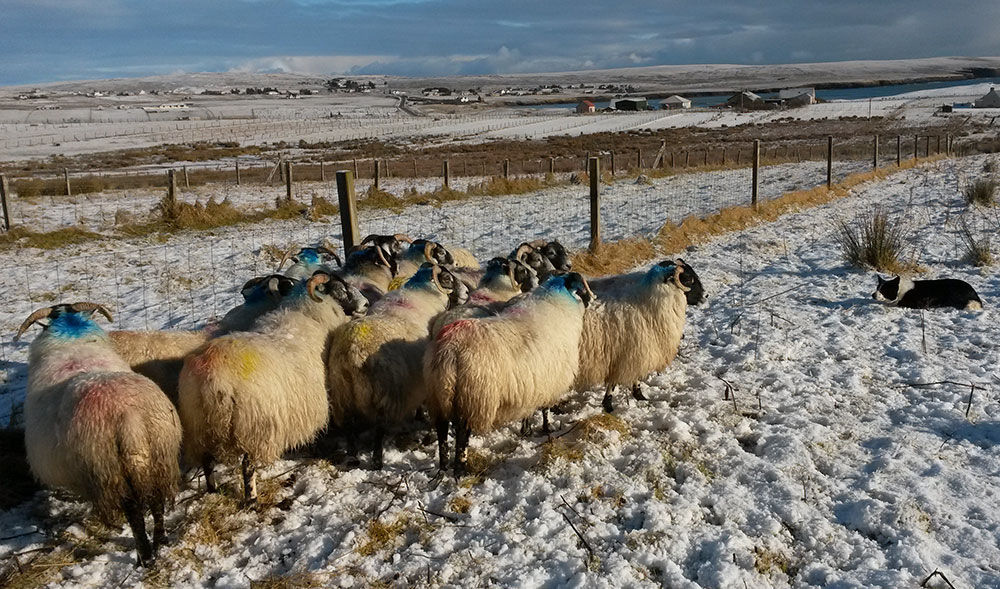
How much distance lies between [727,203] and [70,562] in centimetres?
1594

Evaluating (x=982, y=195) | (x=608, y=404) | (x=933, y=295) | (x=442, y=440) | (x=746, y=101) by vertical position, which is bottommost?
(x=608, y=404)

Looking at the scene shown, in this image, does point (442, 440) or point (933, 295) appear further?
point (933, 295)

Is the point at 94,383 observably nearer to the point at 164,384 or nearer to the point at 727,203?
the point at 164,384

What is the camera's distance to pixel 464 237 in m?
13.2

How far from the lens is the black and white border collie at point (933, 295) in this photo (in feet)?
26.1

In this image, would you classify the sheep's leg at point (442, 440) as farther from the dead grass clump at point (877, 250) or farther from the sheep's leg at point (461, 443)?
the dead grass clump at point (877, 250)

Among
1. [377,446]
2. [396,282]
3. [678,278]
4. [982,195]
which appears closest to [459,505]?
→ [377,446]

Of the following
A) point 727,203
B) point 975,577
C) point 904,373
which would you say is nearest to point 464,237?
point 727,203

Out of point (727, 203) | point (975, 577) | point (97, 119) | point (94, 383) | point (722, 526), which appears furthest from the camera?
point (97, 119)

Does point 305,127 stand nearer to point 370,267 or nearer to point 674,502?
point 370,267

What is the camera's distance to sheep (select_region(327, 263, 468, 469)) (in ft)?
16.1

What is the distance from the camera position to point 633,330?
6031mm

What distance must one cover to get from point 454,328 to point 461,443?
83 cm

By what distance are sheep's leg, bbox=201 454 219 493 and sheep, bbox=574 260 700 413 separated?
120 inches
